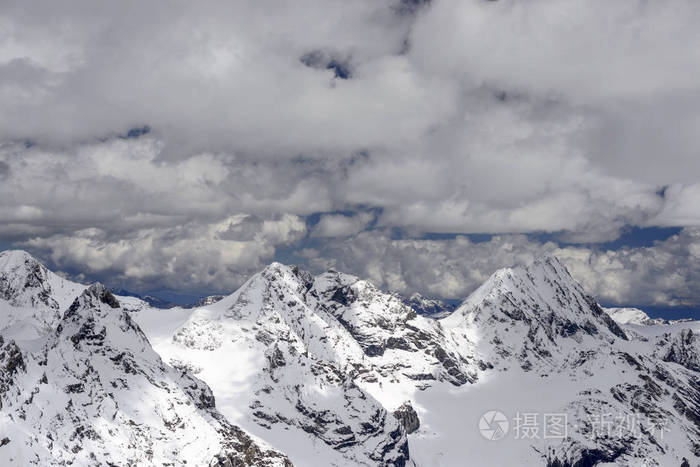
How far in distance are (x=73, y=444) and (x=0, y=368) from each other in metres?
39.4

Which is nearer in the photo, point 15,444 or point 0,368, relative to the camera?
point 15,444

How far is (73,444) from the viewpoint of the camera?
19950 cm

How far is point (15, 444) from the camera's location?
17300cm

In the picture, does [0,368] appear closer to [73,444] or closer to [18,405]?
[18,405]

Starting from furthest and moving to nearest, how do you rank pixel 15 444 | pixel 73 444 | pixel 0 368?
pixel 73 444
pixel 0 368
pixel 15 444

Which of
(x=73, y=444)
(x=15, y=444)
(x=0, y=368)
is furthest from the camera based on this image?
(x=73, y=444)

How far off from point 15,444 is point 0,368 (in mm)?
28856

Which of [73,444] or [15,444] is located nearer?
[15,444]

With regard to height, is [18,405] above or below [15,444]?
above

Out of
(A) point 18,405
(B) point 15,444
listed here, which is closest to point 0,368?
(A) point 18,405

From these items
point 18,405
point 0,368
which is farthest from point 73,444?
point 0,368

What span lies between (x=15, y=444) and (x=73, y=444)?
29.0 metres

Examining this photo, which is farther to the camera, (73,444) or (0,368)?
(73,444)

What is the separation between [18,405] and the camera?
187625 millimetres
